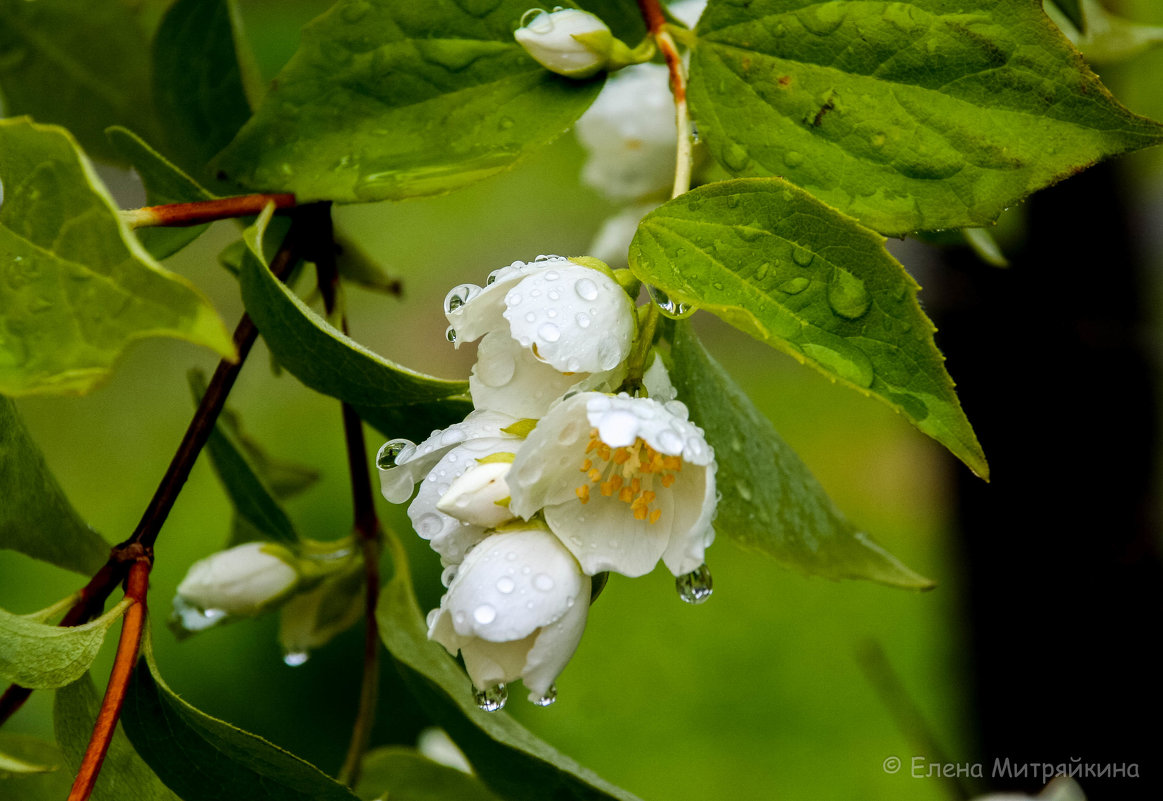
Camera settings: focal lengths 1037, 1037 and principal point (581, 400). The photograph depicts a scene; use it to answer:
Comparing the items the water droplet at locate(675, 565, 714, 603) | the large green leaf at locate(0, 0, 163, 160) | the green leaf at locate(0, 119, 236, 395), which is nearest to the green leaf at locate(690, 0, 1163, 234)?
the water droplet at locate(675, 565, 714, 603)

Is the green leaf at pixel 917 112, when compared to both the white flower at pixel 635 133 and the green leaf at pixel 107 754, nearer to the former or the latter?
the white flower at pixel 635 133

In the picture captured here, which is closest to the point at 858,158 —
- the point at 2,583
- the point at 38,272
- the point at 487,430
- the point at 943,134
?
the point at 943,134

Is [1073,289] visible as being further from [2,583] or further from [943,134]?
[2,583]

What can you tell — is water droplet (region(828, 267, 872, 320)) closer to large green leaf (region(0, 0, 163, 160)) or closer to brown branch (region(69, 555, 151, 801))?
brown branch (region(69, 555, 151, 801))

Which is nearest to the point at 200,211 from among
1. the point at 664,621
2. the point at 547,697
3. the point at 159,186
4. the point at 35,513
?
the point at 159,186

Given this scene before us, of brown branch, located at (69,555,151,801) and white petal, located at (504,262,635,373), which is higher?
white petal, located at (504,262,635,373)

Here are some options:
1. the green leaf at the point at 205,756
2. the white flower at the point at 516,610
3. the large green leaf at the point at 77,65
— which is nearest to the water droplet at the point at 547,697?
the white flower at the point at 516,610

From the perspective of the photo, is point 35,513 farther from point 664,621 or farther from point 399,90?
point 664,621
